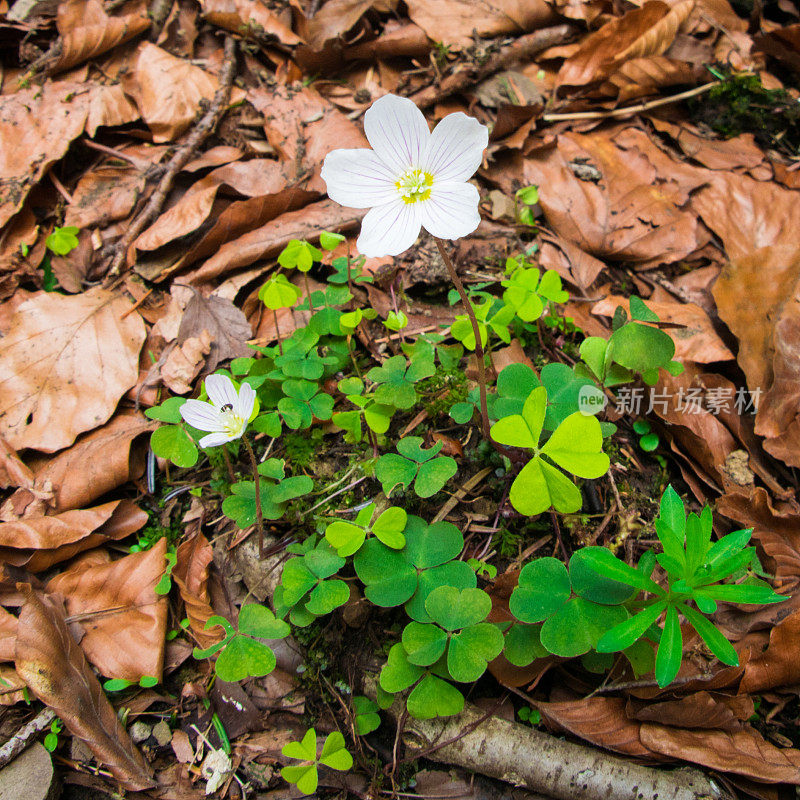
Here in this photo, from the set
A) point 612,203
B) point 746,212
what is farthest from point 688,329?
point 746,212

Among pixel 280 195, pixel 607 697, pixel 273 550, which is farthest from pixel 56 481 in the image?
pixel 607 697

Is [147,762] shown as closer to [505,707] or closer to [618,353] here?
[505,707]

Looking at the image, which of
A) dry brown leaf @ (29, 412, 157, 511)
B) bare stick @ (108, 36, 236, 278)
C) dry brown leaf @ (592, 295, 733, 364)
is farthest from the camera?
bare stick @ (108, 36, 236, 278)

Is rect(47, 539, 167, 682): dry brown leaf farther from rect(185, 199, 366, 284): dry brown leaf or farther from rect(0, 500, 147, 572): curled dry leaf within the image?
rect(185, 199, 366, 284): dry brown leaf

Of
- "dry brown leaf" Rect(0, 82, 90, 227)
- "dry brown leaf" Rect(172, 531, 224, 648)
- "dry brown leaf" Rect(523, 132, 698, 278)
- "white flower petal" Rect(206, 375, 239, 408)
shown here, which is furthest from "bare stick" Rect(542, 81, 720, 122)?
"dry brown leaf" Rect(172, 531, 224, 648)

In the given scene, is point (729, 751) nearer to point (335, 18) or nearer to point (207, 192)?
point (207, 192)

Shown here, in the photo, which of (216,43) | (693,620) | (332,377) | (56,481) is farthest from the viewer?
(216,43)

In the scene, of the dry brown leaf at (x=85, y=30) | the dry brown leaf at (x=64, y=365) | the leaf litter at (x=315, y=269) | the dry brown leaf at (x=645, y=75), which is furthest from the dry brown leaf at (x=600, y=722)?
the dry brown leaf at (x=85, y=30)
